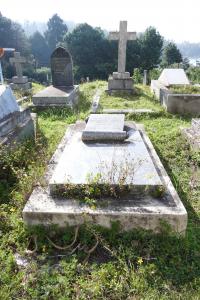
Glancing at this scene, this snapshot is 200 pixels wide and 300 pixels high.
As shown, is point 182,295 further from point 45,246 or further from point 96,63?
point 96,63

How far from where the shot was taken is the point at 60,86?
10.1 m

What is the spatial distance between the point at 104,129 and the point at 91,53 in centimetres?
3177

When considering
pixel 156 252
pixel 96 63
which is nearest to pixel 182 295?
pixel 156 252

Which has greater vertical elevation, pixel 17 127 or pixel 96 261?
pixel 17 127

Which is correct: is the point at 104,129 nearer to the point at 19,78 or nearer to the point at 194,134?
the point at 194,134

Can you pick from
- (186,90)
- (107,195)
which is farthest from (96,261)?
(186,90)

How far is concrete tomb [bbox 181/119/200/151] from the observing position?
5351mm

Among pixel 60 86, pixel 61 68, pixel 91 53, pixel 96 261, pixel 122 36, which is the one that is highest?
pixel 122 36

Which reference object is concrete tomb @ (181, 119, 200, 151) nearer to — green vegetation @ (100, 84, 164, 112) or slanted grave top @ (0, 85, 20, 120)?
green vegetation @ (100, 84, 164, 112)

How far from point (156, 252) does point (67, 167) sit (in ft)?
5.08

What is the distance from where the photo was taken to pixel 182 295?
242cm

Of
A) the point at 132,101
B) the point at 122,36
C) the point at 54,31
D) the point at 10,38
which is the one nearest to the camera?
the point at 132,101

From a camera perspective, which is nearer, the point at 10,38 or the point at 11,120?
the point at 11,120

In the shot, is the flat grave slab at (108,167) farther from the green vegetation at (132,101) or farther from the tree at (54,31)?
the tree at (54,31)
